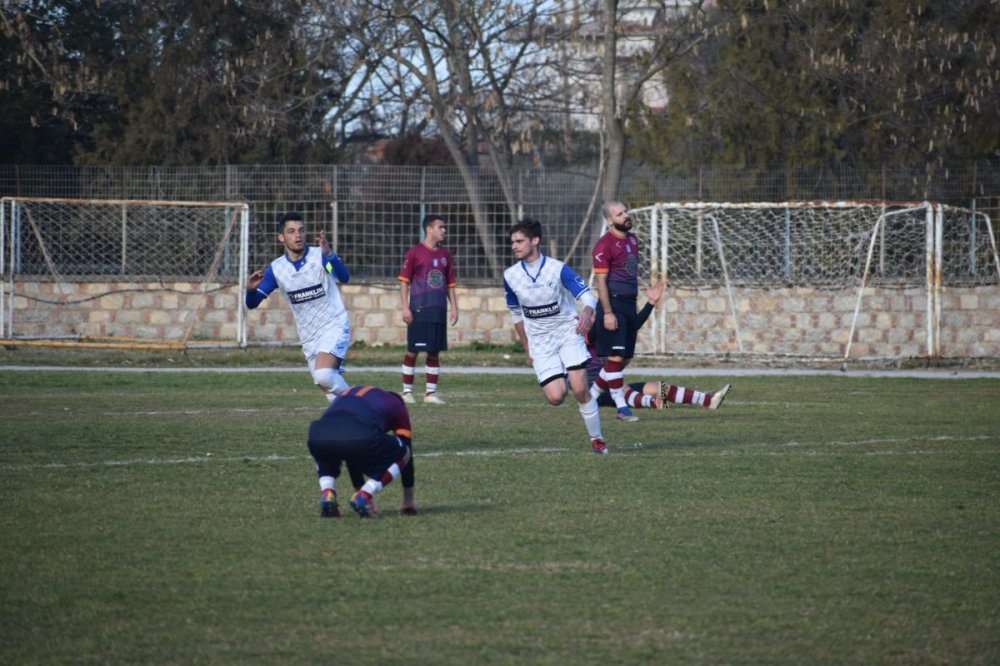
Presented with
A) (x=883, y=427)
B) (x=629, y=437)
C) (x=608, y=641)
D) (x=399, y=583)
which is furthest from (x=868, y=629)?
(x=883, y=427)

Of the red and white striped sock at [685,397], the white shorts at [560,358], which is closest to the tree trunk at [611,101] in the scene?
the red and white striped sock at [685,397]

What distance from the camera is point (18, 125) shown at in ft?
93.7

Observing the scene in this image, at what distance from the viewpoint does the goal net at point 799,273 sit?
22266 mm

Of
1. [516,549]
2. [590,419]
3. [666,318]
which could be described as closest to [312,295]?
[590,419]

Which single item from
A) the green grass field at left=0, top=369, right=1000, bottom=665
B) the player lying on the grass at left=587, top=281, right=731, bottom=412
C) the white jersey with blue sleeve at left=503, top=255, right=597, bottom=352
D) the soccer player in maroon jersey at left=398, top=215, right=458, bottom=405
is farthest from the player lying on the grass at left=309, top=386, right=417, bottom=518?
the soccer player in maroon jersey at left=398, top=215, right=458, bottom=405

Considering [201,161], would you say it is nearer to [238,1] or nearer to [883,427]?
[238,1]

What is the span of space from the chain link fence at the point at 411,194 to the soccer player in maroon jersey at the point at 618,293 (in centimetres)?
1013

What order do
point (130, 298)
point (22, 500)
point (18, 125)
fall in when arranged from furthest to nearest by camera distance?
point (18, 125)
point (130, 298)
point (22, 500)

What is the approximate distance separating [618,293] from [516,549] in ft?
22.6

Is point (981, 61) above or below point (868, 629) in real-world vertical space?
above

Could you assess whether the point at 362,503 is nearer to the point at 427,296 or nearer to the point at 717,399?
the point at 717,399

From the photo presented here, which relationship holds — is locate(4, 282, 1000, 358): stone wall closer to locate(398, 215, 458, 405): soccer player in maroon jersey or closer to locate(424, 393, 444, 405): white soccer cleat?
locate(398, 215, 458, 405): soccer player in maroon jersey

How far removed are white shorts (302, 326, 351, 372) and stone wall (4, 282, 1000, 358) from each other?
35.2ft

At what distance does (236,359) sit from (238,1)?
12882 mm
